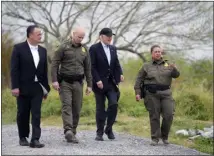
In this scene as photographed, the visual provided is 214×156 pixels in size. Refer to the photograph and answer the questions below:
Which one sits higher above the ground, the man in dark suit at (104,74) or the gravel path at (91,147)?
the man in dark suit at (104,74)

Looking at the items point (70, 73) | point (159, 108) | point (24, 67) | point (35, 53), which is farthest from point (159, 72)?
point (24, 67)

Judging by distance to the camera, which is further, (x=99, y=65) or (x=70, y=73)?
(x=99, y=65)

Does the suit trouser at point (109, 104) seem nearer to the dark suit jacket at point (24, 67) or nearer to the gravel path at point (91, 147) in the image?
the gravel path at point (91, 147)

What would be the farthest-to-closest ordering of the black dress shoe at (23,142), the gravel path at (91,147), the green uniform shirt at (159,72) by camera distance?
the green uniform shirt at (159,72), the black dress shoe at (23,142), the gravel path at (91,147)

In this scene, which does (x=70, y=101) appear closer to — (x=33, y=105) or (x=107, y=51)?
(x=33, y=105)

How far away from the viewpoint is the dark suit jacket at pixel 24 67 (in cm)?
778

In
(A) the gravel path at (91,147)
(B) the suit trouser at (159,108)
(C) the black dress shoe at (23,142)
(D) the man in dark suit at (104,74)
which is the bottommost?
(A) the gravel path at (91,147)

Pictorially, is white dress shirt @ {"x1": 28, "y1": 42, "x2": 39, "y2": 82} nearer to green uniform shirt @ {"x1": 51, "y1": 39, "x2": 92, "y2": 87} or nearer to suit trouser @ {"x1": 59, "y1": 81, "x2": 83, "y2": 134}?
green uniform shirt @ {"x1": 51, "y1": 39, "x2": 92, "y2": 87}

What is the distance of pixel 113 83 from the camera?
9055 millimetres

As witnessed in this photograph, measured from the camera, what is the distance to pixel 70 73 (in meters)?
8.41

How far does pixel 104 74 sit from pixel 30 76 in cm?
156

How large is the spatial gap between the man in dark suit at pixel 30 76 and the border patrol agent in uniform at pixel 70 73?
0.40m

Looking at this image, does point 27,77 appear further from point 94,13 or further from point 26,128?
point 94,13

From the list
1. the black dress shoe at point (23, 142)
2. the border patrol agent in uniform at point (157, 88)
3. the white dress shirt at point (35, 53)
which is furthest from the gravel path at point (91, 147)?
the white dress shirt at point (35, 53)
